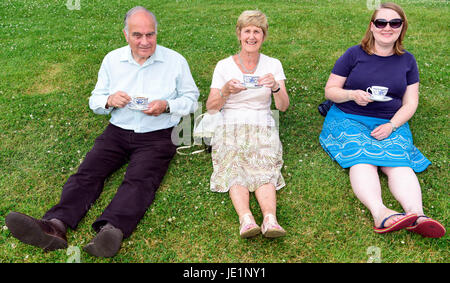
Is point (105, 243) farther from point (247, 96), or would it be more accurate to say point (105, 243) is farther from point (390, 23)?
point (390, 23)

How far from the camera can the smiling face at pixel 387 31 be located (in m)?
3.94

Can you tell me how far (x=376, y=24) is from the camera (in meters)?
4.00

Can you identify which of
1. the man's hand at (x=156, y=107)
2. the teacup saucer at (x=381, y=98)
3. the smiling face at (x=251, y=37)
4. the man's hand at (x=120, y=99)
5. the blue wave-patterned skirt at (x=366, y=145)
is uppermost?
the smiling face at (x=251, y=37)

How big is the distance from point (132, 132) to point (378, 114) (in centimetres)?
292

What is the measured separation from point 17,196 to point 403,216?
3.98m

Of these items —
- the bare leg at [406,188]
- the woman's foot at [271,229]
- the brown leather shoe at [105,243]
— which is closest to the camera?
the brown leather shoe at [105,243]

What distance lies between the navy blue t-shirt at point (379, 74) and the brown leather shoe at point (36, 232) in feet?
11.5

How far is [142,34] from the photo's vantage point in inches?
156

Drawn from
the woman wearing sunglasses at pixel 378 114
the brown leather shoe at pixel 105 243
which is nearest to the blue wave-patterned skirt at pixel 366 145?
the woman wearing sunglasses at pixel 378 114

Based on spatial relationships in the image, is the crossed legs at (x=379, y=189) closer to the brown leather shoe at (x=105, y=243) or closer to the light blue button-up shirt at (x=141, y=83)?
the light blue button-up shirt at (x=141, y=83)

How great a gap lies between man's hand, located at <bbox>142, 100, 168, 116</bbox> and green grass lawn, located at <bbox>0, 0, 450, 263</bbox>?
0.78 m

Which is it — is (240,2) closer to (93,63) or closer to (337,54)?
(337,54)

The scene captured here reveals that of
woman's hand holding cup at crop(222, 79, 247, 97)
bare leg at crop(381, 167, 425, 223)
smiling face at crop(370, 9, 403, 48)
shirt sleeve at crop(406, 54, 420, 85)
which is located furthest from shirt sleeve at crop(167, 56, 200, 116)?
shirt sleeve at crop(406, 54, 420, 85)

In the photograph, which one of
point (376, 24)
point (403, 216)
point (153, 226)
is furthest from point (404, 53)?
point (153, 226)
